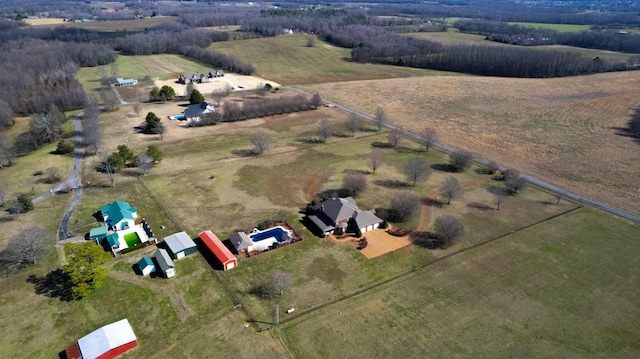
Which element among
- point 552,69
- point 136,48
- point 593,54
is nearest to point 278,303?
point 552,69

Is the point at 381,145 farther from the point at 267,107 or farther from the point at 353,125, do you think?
the point at 267,107

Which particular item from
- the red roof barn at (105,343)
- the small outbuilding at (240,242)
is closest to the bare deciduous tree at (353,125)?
the small outbuilding at (240,242)

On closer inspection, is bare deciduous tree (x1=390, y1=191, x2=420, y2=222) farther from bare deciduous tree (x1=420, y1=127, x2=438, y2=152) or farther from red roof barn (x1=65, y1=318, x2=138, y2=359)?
red roof barn (x1=65, y1=318, x2=138, y2=359)

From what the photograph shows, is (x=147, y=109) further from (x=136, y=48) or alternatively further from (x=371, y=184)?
(x=136, y=48)

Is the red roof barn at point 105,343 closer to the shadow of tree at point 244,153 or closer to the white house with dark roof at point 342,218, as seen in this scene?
the white house with dark roof at point 342,218

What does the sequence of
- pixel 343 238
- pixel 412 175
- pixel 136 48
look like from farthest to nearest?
pixel 136 48 → pixel 412 175 → pixel 343 238

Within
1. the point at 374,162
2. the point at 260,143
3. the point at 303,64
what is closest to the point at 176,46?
the point at 303,64
